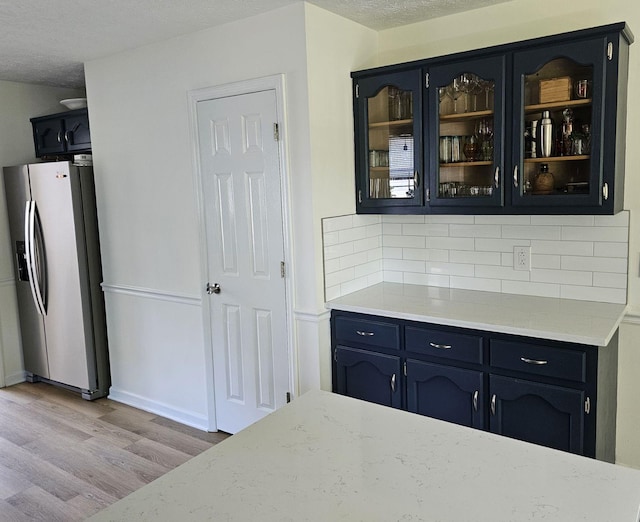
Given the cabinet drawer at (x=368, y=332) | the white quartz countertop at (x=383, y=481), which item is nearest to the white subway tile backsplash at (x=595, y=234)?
the cabinet drawer at (x=368, y=332)

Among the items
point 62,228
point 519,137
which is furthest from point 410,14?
point 62,228

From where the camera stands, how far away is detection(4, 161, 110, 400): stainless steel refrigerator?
159 inches

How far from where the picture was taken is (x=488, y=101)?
8.88 feet

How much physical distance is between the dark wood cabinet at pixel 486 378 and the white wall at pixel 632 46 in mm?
89

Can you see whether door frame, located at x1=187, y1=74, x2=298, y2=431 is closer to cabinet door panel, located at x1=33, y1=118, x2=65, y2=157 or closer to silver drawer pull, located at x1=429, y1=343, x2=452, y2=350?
silver drawer pull, located at x1=429, y1=343, x2=452, y2=350

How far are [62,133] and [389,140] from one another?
279cm

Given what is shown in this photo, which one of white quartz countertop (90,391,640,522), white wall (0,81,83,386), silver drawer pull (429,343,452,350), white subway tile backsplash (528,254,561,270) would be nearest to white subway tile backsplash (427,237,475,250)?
white subway tile backsplash (528,254,561,270)

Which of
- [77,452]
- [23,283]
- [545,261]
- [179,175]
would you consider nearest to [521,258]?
[545,261]

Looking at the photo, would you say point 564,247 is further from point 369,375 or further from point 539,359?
point 369,375

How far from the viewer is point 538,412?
2420 millimetres

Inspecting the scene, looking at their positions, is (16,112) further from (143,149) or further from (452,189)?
(452,189)

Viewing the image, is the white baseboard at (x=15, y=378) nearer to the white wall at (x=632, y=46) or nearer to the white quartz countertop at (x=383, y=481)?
the white quartz countertop at (x=383, y=481)

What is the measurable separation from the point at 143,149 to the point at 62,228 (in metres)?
0.99

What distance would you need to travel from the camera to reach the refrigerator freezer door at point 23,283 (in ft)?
14.1
